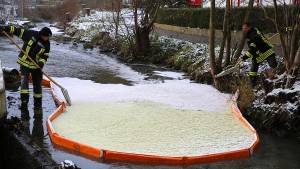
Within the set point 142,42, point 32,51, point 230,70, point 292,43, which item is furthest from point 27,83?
point 142,42

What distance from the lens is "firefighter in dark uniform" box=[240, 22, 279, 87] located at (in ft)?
28.8

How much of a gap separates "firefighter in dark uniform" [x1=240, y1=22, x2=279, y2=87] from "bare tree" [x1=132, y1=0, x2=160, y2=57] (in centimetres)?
797

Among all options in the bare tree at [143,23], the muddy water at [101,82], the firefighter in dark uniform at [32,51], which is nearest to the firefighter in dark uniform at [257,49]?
the muddy water at [101,82]

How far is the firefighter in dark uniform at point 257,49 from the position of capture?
8.77 m

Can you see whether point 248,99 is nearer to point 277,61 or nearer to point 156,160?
point 277,61

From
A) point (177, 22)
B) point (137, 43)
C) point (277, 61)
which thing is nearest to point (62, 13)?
point (177, 22)

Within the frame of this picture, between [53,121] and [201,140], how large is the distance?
2.81 meters

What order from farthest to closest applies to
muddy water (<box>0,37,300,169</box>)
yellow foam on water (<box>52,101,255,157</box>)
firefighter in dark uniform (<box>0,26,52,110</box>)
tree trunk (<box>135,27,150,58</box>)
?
tree trunk (<box>135,27,150,58</box>) → firefighter in dark uniform (<box>0,26,52,110</box>) → yellow foam on water (<box>52,101,255,157</box>) → muddy water (<box>0,37,300,169</box>)

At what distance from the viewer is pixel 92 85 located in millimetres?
10625

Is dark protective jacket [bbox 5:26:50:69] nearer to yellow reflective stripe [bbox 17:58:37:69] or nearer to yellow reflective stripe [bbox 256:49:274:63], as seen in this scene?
yellow reflective stripe [bbox 17:58:37:69]

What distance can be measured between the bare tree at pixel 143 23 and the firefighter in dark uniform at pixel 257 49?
26.2ft

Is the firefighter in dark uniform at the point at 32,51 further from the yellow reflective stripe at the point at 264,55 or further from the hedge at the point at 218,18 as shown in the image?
the hedge at the point at 218,18

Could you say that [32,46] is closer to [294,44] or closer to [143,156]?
[143,156]

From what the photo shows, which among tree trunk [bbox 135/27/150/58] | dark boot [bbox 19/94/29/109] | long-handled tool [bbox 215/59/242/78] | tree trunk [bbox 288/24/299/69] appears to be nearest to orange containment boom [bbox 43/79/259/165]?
dark boot [bbox 19/94/29/109]
